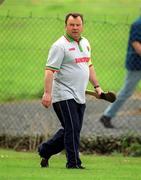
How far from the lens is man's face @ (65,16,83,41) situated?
11.2 metres

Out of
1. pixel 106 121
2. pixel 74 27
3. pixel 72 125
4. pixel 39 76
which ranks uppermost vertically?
pixel 74 27

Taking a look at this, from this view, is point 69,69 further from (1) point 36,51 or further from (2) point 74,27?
(1) point 36,51

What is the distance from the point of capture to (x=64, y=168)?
38.0ft

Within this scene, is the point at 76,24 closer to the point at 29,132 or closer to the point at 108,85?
the point at 29,132

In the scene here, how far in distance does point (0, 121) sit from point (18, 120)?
0.35m

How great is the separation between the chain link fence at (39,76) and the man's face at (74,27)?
2.76 m

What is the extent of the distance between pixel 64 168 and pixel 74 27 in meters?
1.61

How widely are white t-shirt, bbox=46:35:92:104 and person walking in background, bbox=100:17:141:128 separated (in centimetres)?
238

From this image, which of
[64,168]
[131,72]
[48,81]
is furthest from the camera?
[131,72]

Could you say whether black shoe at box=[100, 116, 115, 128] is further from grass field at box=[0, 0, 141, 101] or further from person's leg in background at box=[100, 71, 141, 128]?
grass field at box=[0, 0, 141, 101]

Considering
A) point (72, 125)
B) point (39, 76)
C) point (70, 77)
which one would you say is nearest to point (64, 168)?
point (72, 125)

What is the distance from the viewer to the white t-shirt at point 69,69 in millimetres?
11172

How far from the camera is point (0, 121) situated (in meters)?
14.2

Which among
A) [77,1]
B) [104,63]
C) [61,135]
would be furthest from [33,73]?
[77,1]
